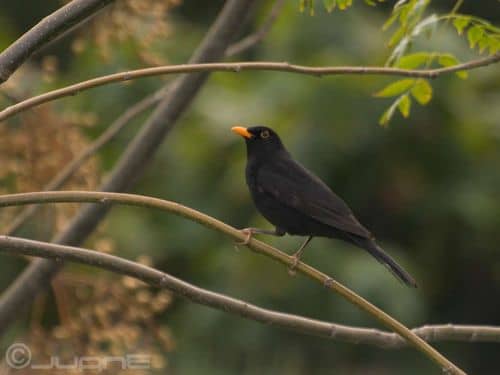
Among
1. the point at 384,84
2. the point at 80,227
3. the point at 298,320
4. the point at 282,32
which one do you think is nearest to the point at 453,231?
the point at 384,84

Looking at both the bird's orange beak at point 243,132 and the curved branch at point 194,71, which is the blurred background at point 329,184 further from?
the curved branch at point 194,71

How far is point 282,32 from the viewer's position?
8.09 meters

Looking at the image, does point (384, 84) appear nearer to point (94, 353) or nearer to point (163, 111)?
point (163, 111)

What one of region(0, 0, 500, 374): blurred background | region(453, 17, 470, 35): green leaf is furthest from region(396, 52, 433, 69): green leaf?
region(0, 0, 500, 374): blurred background

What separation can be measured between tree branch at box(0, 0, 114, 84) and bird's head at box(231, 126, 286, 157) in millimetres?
1955

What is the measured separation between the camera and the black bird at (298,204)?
4.11 m

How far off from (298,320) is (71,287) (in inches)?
68.8

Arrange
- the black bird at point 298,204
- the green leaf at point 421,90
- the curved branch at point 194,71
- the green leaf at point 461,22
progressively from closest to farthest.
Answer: the curved branch at point 194,71 < the green leaf at point 461,22 < the green leaf at point 421,90 < the black bird at point 298,204

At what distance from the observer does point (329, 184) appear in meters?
7.58

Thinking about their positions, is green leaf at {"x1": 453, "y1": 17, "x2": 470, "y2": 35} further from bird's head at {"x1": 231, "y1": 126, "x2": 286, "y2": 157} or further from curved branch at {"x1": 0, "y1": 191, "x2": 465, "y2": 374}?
bird's head at {"x1": 231, "y1": 126, "x2": 286, "y2": 157}

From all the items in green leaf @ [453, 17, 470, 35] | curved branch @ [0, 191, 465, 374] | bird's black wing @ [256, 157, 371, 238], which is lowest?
bird's black wing @ [256, 157, 371, 238]

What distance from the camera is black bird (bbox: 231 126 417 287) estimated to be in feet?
13.5

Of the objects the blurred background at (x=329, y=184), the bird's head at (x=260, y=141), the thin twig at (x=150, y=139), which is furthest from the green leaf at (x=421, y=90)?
the blurred background at (x=329, y=184)

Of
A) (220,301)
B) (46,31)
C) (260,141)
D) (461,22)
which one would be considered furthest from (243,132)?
(46,31)
